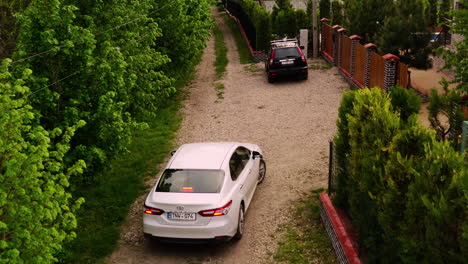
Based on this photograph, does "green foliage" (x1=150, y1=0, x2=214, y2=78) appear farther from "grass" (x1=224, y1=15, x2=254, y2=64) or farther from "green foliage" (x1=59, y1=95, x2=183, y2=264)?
"grass" (x1=224, y1=15, x2=254, y2=64)

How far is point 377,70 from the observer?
19516mm

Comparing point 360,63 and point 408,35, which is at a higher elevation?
point 408,35

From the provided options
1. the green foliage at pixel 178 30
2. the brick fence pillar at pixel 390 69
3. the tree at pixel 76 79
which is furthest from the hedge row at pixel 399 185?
the green foliage at pixel 178 30

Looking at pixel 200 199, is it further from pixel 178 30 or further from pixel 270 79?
pixel 270 79

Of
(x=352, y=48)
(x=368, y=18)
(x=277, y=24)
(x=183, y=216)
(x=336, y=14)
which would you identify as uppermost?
(x=368, y=18)

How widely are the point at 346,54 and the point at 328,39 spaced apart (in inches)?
150

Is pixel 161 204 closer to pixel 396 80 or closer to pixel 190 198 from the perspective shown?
pixel 190 198

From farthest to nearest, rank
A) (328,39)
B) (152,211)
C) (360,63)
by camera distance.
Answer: (328,39)
(360,63)
(152,211)

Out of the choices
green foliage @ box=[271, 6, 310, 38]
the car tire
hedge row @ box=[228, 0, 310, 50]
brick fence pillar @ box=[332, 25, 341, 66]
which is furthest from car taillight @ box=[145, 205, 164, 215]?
green foliage @ box=[271, 6, 310, 38]

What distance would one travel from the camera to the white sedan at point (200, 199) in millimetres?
9469

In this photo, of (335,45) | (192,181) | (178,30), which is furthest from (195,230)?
(335,45)

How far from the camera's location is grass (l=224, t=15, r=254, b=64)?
97.8 ft

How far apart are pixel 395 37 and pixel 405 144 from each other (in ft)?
41.7

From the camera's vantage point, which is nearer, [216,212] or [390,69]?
[216,212]
